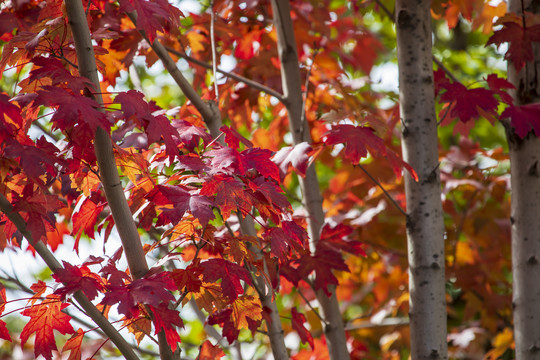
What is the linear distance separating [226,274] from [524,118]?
117 cm

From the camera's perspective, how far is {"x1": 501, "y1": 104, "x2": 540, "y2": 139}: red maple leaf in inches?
66.6

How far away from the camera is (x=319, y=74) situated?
7.89ft

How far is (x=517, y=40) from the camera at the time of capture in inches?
70.8

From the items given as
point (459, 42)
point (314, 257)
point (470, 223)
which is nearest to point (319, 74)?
point (314, 257)

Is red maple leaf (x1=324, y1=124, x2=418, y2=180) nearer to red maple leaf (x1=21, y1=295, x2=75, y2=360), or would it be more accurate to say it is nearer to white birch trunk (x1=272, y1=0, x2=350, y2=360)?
white birch trunk (x1=272, y1=0, x2=350, y2=360)

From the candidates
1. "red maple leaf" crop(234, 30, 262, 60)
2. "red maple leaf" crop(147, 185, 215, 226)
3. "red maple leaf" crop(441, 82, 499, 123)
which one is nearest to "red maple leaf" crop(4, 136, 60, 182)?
"red maple leaf" crop(147, 185, 215, 226)

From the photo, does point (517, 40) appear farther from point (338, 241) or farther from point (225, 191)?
point (225, 191)

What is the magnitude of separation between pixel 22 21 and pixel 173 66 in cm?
42

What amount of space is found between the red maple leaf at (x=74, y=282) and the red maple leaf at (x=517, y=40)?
1506 mm

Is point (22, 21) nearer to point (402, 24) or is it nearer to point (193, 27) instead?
point (193, 27)

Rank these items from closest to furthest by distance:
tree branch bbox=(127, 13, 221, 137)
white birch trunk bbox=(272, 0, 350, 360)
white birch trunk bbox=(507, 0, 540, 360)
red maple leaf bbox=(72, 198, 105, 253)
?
red maple leaf bbox=(72, 198, 105, 253) < tree branch bbox=(127, 13, 221, 137) < white birch trunk bbox=(507, 0, 540, 360) < white birch trunk bbox=(272, 0, 350, 360)

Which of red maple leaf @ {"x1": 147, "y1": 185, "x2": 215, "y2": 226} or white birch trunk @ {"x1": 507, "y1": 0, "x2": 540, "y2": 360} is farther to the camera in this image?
white birch trunk @ {"x1": 507, "y1": 0, "x2": 540, "y2": 360}

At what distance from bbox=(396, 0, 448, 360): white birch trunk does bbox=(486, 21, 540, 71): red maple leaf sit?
26 cm

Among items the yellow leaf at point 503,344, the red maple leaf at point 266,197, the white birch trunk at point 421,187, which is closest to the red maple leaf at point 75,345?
the red maple leaf at point 266,197
